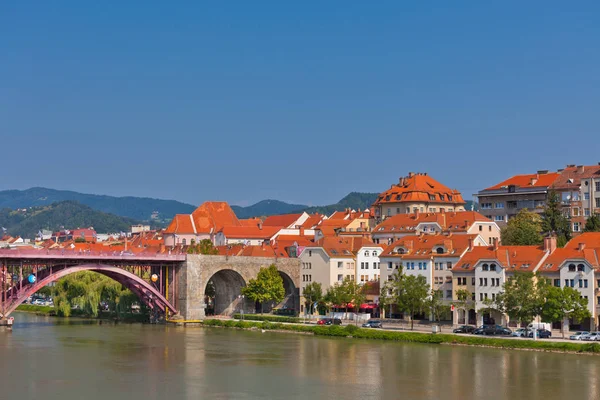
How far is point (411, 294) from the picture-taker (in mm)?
74500

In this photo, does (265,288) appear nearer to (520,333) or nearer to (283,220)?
(520,333)

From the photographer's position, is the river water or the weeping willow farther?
the weeping willow

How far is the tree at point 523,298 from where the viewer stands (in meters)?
66.1

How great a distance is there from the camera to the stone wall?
86.6 meters

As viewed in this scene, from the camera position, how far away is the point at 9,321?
75.4 meters

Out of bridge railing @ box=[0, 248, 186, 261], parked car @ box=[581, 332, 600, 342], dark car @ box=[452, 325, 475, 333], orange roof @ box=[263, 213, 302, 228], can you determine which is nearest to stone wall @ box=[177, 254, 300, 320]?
bridge railing @ box=[0, 248, 186, 261]

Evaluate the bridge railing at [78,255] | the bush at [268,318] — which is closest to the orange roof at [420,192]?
the bush at [268,318]

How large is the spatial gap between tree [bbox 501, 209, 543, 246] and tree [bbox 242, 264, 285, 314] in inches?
906

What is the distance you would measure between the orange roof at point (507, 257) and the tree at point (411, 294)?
336cm

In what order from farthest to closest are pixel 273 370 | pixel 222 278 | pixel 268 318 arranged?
pixel 222 278 → pixel 268 318 → pixel 273 370

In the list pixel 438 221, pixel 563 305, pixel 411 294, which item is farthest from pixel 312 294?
pixel 563 305

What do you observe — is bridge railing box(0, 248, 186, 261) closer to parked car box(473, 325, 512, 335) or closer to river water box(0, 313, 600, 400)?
river water box(0, 313, 600, 400)

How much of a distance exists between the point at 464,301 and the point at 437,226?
22.3 meters

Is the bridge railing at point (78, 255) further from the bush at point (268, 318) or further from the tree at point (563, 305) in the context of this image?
the tree at point (563, 305)
